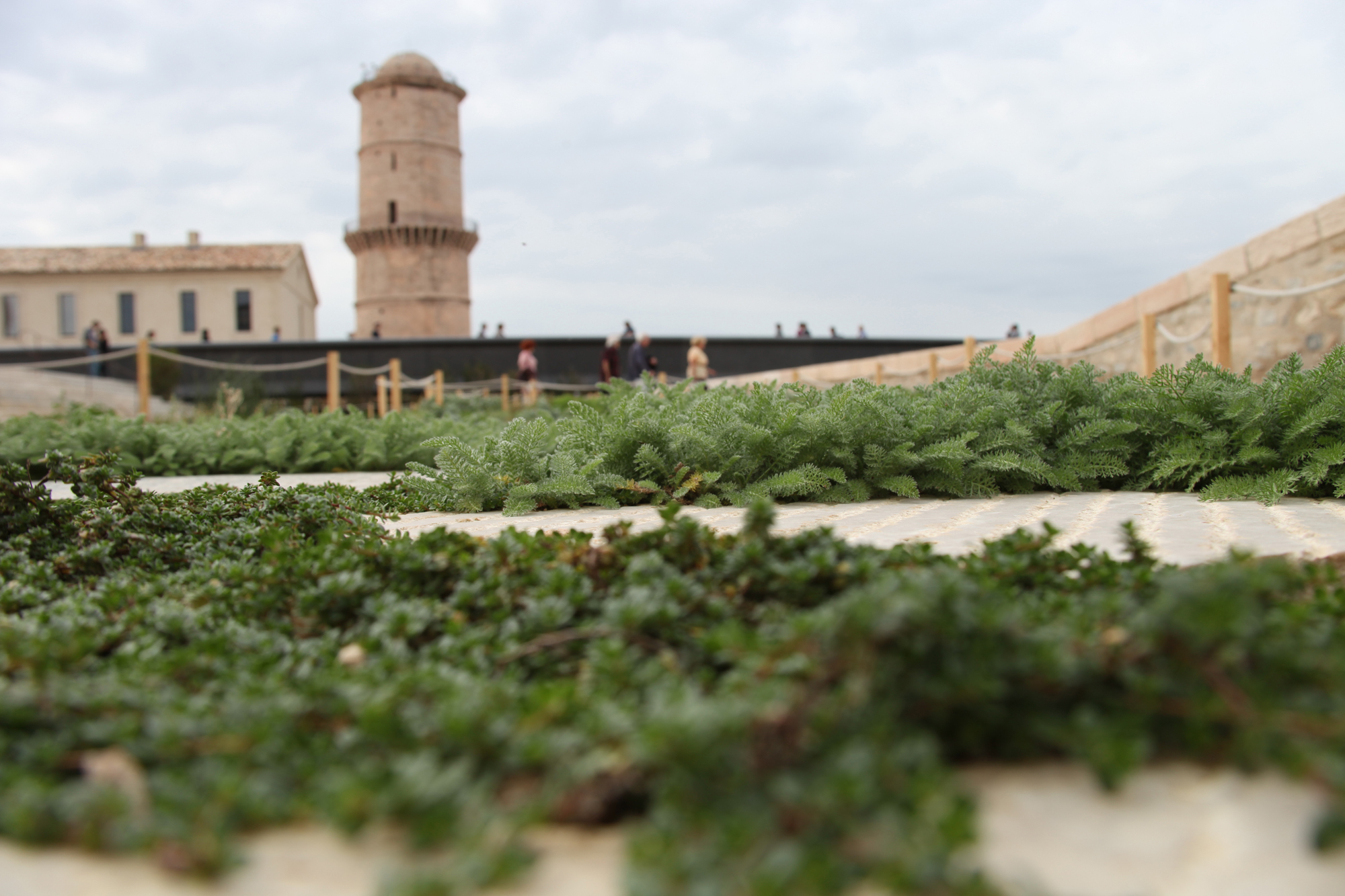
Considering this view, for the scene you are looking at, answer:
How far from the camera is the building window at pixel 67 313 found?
4172cm

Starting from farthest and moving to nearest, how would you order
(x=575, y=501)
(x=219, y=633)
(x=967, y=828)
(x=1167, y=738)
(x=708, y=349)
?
(x=708, y=349), (x=575, y=501), (x=219, y=633), (x=1167, y=738), (x=967, y=828)

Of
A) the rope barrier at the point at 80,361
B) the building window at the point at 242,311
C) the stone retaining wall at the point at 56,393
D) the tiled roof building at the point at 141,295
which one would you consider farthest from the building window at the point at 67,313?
the stone retaining wall at the point at 56,393

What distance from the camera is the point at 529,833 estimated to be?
1.16m

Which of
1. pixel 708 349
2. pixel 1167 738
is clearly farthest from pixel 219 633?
pixel 708 349

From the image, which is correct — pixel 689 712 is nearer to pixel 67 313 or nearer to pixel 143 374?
pixel 143 374

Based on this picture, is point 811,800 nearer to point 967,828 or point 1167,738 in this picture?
point 967,828

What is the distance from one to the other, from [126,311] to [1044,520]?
49035mm

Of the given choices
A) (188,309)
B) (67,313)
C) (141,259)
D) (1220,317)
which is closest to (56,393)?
(1220,317)

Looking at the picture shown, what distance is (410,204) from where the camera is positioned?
38375 millimetres

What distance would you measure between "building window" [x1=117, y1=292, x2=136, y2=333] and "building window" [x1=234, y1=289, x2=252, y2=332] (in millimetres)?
4958

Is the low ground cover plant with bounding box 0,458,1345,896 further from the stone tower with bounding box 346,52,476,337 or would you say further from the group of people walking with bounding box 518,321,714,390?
the stone tower with bounding box 346,52,476,337

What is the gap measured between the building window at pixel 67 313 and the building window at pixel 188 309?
5.12 m

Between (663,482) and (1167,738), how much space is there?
10.7 ft

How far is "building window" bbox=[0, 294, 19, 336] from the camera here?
41562mm
